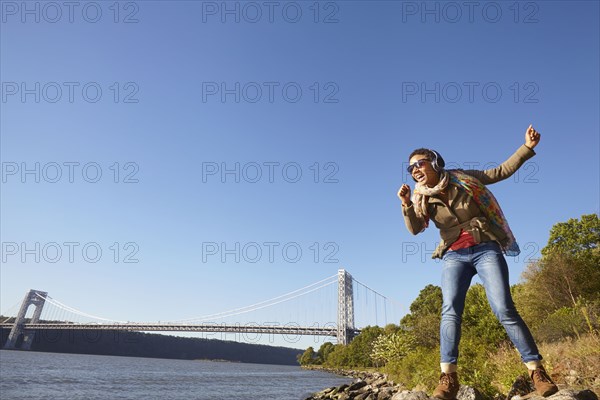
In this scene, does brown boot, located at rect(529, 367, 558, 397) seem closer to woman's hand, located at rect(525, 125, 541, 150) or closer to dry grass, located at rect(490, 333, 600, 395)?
dry grass, located at rect(490, 333, 600, 395)

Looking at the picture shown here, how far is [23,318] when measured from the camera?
351 ft

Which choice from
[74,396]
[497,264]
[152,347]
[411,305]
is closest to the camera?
[497,264]

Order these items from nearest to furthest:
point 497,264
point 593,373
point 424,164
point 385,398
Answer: point 497,264 → point 424,164 → point 593,373 → point 385,398

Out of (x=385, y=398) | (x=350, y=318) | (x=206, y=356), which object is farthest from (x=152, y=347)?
(x=385, y=398)

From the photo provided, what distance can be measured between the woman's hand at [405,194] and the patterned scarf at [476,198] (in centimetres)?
8

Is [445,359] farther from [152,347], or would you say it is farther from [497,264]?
[152,347]

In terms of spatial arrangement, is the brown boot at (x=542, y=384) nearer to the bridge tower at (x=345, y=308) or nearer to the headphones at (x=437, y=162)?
the headphones at (x=437, y=162)

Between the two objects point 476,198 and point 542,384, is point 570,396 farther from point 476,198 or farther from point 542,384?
point 476,198

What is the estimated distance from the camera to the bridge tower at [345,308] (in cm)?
8456

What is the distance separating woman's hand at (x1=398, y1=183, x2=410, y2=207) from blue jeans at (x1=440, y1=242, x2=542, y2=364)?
55 centimetres

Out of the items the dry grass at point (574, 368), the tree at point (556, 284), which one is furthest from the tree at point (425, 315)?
the dry grass at point (574, 368)

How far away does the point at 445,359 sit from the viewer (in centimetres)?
362

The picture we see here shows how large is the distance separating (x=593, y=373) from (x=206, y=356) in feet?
552

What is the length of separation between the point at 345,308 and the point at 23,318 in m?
77.9
